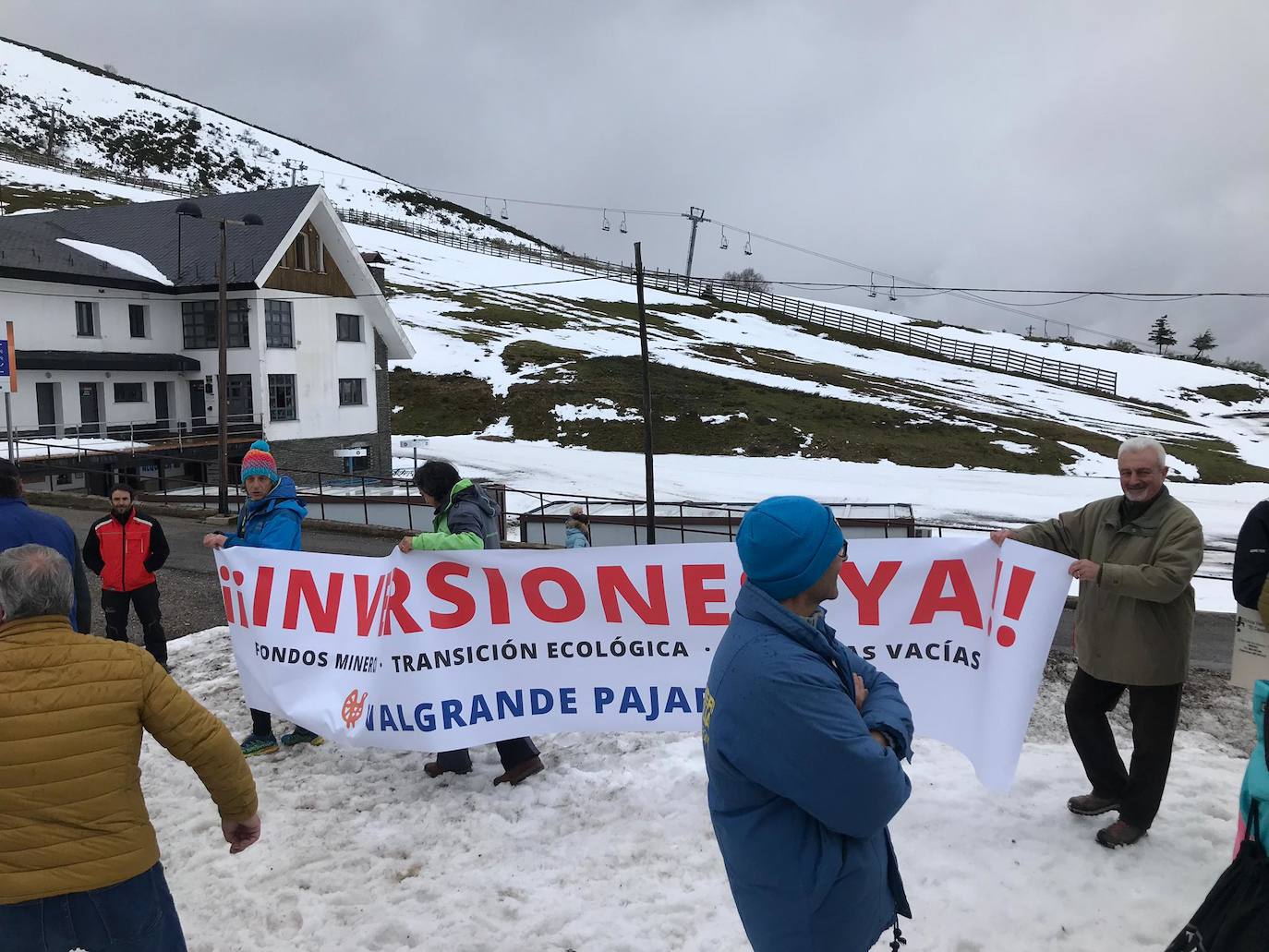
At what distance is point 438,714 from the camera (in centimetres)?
509

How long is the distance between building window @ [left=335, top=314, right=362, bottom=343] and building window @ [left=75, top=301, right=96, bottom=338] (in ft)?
27.7

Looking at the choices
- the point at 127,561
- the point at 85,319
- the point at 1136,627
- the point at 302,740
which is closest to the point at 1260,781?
the point at 1136,627

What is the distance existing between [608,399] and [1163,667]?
40458mm

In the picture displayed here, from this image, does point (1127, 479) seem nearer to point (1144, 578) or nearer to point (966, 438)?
point (1144, 578)

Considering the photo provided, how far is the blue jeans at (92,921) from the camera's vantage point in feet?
8.15

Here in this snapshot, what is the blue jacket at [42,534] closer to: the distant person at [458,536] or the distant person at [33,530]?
the distant person at [33,530]

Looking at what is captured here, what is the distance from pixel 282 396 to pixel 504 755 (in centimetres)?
3044

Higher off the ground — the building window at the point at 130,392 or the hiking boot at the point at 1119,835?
the building window at the point at 130,392

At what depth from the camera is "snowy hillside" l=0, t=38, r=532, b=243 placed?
121812 mm

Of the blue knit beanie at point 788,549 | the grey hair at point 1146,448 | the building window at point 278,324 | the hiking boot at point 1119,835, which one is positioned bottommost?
the hiking boot at point 1119,835

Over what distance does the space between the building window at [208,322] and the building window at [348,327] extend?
12.8 ft

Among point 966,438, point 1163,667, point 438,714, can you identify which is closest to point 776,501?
point 1163,667

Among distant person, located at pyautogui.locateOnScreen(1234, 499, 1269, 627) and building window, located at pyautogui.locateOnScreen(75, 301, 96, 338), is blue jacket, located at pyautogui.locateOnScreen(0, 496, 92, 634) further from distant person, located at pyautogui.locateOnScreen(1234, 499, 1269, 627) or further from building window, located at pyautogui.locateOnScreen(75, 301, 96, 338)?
building window, located at pyautogui.locateOnScreen(75, 301, 96, 338)

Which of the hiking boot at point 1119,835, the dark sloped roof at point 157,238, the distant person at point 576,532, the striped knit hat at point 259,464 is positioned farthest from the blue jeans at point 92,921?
the dark sloped roof at point 157,238
